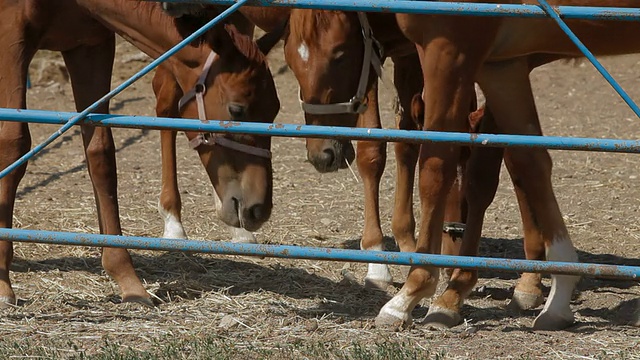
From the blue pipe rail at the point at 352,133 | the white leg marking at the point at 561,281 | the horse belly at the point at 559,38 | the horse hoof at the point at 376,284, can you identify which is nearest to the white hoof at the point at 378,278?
the horse hoof at the point at 376,284

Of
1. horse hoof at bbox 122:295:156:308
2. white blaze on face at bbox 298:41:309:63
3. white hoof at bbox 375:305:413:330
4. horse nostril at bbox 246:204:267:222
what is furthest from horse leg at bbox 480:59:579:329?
horse hoof at bbox 122:295:156:308

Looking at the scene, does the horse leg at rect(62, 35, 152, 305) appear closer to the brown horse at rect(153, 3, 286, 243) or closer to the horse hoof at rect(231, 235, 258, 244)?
the brown horse at rect(153, 3, 286, 243)

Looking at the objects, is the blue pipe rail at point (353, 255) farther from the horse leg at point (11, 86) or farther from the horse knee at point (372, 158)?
the horse knee at point (372, 158)

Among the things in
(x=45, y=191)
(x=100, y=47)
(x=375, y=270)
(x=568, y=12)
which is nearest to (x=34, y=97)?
(x=45, y=191)

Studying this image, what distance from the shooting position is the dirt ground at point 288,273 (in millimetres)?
3912

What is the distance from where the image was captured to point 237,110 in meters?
4.28

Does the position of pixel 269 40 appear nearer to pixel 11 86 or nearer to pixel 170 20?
pixel 170 20

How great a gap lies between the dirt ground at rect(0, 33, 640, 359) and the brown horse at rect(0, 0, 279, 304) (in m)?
0.37

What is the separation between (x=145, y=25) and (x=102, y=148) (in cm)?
69

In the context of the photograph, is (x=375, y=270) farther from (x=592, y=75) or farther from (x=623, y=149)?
(x=592, y=75)

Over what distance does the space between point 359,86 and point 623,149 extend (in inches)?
63.8

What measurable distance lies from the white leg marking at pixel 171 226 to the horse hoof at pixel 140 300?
1224mm

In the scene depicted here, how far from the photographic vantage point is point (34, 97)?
31.9 feet

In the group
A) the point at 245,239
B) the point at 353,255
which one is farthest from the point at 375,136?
the point at 245,239
